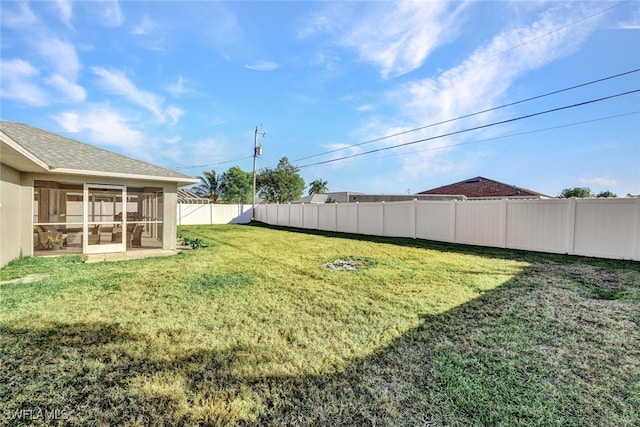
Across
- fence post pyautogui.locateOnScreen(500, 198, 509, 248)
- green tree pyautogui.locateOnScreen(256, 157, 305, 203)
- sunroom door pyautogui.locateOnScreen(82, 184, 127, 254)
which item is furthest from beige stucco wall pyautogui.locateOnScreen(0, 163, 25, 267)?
green tree pyautogui.locateOnScreen(256, 157, 305, 203)

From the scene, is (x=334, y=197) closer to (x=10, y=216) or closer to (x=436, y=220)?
(x=436, y=220)

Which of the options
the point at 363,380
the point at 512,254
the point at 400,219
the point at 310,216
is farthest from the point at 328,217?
the point at 363,380

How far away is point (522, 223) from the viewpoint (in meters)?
9.05

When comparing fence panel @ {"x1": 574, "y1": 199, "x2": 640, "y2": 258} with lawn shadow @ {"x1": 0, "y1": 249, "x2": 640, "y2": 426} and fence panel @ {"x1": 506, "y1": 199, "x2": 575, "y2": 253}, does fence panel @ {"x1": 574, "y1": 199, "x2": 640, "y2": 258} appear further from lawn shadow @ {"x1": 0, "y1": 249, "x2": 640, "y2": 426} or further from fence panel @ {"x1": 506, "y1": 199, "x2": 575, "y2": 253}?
lawn shadow @ {"x1": 0, "y1": 249, "x2": 640, "y2": 426}

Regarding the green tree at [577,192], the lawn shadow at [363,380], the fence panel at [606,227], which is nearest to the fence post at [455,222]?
the fence panel at [606,227]

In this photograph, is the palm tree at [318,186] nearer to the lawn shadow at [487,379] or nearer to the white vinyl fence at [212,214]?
the white vinyl fence at [212,214]

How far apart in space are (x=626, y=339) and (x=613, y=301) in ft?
5.15

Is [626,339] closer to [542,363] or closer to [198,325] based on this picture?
[542,363]

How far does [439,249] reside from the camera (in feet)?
31.3

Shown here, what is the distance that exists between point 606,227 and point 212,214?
22.9m

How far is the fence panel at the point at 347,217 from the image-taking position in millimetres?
15359

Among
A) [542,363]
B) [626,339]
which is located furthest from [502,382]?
[626,339]

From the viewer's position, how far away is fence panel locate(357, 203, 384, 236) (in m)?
13.9

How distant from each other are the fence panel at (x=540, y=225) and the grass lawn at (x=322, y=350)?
2.45 m
